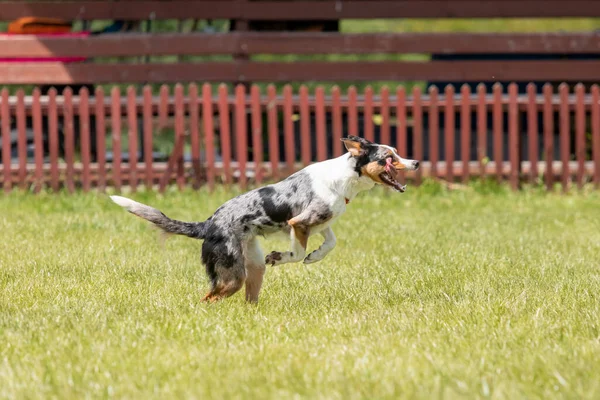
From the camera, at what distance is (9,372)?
453 centimetres

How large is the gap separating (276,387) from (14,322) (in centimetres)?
200

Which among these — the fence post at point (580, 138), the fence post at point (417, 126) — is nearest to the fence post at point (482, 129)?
the fence post at point (417, 126)

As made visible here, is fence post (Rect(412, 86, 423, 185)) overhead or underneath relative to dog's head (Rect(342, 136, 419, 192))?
underneath

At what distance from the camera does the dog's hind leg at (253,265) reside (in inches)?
240

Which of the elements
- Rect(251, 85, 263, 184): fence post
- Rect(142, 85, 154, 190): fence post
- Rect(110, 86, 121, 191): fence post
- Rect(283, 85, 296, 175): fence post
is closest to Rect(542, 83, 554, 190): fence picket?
Rect(283, 85, 296, 175): fence post

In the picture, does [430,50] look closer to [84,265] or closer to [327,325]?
[84,265]

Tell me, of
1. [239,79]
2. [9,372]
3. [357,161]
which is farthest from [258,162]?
[9,372]

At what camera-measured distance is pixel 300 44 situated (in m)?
14.3

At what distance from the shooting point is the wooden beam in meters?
14.3

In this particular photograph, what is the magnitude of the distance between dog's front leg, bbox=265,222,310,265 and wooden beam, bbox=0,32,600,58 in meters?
8.46

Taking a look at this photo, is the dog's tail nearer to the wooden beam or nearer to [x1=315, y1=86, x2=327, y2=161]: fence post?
[x1=315, y1=86, x2=327, y2=161]: fence post

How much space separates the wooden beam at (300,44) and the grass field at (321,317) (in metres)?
4.82

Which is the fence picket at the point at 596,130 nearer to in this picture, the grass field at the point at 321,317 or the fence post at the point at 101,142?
the grass field at the point at 321,317

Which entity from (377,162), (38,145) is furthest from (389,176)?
(38,145)
